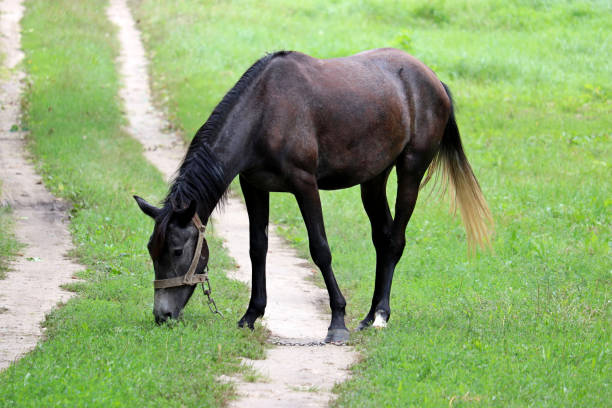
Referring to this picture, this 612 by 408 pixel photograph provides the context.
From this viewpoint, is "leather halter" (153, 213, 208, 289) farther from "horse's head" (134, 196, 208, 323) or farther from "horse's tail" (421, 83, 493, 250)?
"horse's tail" (421, 83, 493, 250)

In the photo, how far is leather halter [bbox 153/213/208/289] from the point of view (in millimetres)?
6500

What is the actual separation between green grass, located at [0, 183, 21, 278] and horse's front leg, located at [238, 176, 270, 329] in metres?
3.25

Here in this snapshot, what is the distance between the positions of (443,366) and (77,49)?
2208cm

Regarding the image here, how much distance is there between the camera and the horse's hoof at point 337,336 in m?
6.93

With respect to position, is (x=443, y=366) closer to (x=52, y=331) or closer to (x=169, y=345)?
(x=169, y=345)

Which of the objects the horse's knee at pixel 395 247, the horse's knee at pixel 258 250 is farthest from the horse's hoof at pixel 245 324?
the horse's knee at pixel 395 247

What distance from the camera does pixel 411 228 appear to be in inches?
459

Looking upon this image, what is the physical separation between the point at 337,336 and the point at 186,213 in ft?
5.70

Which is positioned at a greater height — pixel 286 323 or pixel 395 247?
pixel 395 247

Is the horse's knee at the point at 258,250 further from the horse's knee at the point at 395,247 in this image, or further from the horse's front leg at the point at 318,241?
the horse's knee at the point at 395,247

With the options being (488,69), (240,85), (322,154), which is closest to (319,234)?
(322,154)

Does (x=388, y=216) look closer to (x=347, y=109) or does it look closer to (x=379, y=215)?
(x=379, y=215)

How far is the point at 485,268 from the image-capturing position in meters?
9.51

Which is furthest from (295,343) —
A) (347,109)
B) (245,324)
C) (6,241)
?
(6,241)
